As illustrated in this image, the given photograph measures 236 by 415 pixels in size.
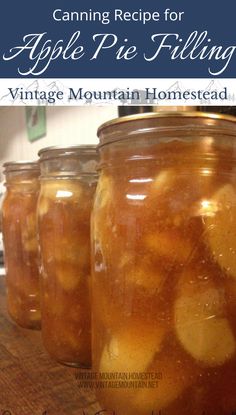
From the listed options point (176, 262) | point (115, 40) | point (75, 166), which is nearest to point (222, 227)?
point (176, 262)

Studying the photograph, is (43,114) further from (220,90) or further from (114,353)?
(114,353)

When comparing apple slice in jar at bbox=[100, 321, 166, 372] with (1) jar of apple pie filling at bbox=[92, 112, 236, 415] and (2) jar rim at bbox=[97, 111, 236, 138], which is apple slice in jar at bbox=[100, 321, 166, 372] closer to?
(1) jar of apple pie filling at bbox=[92, 112, 236, 415]

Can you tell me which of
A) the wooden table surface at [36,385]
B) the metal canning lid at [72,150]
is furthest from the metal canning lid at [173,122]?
the wooden table surface at [36,385]

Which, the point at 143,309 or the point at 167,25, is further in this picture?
the point at 167,25

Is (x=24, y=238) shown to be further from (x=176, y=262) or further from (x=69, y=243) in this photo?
(x=176, y=262)

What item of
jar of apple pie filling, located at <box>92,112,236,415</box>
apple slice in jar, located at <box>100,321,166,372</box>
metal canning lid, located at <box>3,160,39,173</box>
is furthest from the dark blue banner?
apple slice in jar, located at <box>100,321,166,372</box>

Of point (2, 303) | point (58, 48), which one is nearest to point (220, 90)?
point (58, 48)

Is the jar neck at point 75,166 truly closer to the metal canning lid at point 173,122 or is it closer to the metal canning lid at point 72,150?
the metal canning lid at point 72,150
